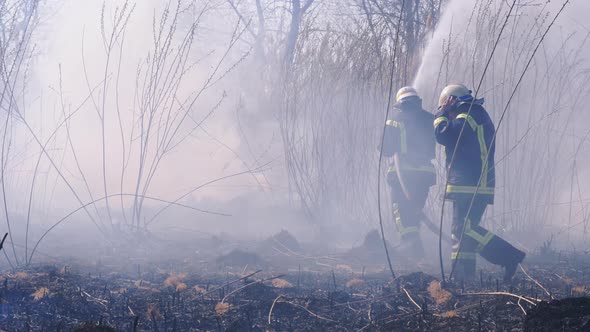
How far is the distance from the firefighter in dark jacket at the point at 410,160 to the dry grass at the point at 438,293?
2.61 meters

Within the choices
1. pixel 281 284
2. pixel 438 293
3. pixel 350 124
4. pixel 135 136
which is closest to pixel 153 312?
pixel 281 284

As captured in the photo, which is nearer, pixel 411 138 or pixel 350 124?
pixel 411 138

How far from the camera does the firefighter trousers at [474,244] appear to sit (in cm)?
533

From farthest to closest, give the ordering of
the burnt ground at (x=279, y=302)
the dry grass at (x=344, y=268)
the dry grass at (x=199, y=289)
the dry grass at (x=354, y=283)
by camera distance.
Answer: the dry grass at (x=344, y=268), the dry grass at (x=354, y=283), the dry grass at (x=199, y=289), the burnt ground at (x=279, y=302)

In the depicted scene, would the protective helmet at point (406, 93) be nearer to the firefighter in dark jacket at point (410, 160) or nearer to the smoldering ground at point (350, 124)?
the firefighter in dark jacket at point (410, 160)

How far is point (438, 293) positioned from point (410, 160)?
9.61 ft

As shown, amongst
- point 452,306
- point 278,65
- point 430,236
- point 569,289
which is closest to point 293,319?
point 452,306

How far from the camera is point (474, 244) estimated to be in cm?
544

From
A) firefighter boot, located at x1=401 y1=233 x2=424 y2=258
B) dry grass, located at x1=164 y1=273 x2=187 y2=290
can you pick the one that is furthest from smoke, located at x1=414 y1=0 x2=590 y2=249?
dry grass, located at x1=164 y1=273 x2=187 y2=290

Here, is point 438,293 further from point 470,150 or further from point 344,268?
point 344,268

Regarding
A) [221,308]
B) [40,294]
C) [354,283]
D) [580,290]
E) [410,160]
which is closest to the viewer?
[221,308]

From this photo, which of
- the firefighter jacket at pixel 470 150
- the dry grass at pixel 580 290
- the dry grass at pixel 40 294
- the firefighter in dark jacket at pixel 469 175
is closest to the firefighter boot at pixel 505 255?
the firefighter in dark jacket at pixel 469 175

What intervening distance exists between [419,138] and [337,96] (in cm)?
185

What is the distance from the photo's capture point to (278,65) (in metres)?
9.88
